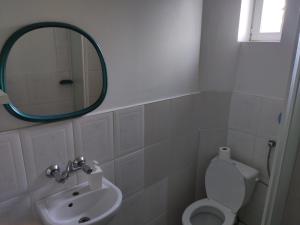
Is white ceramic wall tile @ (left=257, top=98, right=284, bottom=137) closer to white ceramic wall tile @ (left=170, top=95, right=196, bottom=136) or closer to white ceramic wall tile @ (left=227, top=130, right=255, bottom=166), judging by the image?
white ceramic wall tile @ (left=227, top=130, right=255, bottom=166)

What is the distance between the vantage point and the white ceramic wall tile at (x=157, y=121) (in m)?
1.65

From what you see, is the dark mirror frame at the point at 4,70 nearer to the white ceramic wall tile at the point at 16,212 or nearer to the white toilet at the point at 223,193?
the white ceramic wall tile at the point at 16,212

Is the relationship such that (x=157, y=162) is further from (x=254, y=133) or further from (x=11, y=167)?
(x=11, y=167)

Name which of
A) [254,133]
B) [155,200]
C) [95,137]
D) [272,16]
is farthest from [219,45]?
[155,200]

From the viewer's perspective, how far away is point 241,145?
204 centimetres

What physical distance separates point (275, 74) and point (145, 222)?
1492 millimetres

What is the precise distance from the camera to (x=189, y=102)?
6.37 ft

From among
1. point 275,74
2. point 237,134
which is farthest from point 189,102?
point 275,74

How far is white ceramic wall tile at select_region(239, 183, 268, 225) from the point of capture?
1.95 metres

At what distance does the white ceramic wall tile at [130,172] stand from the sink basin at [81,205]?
0.16 meters

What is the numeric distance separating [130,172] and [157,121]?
40 cm

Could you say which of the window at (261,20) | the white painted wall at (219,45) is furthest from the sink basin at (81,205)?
the window at (261,20)

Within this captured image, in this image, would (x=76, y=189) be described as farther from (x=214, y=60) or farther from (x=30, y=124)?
(x=214, y=60)

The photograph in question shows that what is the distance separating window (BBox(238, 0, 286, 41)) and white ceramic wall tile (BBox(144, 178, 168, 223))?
1.34 meters
